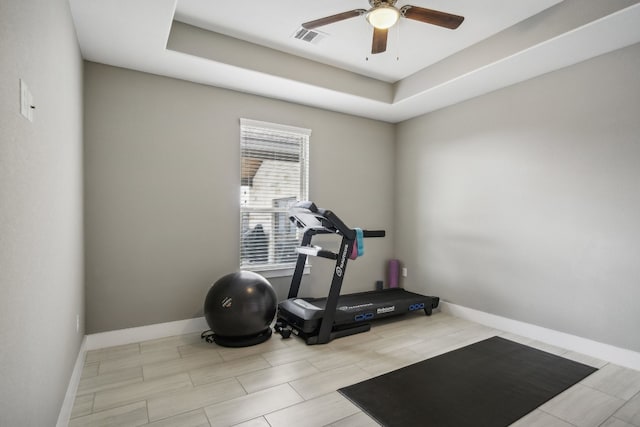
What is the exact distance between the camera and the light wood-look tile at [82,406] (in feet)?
6.80

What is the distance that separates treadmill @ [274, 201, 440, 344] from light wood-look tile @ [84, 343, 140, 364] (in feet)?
4.27

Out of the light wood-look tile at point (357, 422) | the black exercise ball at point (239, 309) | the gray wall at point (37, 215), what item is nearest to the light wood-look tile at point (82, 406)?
the gray wall at point (37, 215)

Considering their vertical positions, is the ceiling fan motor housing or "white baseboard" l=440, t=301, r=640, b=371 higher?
the ceiling fan motor housing

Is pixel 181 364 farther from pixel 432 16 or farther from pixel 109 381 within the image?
pixel 432 16

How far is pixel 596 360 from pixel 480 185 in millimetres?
1944

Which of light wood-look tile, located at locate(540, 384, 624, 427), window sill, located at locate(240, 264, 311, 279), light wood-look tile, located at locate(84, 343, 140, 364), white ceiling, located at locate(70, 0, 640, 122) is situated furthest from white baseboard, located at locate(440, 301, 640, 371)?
light wood-look tile, located at locate(84, 343, 140, 364)

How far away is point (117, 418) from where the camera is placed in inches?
79.9

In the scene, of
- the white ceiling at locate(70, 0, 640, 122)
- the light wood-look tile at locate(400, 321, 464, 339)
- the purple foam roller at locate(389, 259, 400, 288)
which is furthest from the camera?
the purple foam roller at locate(389, 259, 400, 288)

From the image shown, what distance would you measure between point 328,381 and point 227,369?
2.65ft

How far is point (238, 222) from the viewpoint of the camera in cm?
377

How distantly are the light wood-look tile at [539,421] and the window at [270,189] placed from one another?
267 centimetres

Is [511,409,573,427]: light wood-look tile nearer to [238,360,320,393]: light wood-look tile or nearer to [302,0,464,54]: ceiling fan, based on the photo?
[238,360,320,393]: light wood-look tile

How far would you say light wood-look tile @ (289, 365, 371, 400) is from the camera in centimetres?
235

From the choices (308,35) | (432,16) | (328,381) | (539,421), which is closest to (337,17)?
(432,16)
